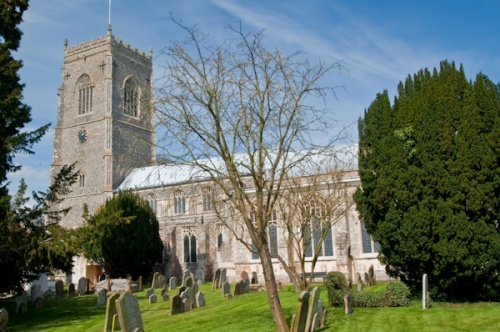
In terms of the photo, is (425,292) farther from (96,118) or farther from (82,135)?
(82,135)

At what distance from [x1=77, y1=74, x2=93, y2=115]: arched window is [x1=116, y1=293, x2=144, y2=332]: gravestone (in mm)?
36909

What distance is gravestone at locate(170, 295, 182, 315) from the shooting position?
13906 mm

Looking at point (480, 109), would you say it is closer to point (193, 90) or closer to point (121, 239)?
point (193, 90)

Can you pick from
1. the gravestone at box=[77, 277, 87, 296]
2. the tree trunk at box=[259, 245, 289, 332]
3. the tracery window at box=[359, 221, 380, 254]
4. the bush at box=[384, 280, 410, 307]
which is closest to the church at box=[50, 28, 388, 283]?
the tracery window at box=[359, 221, 380, 254]

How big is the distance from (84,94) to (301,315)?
134 feet

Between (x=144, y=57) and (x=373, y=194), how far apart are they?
39074 mm

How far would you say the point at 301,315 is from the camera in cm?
882

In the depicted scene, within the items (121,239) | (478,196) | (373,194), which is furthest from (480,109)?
(121,239)

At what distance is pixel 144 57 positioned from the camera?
157 feet

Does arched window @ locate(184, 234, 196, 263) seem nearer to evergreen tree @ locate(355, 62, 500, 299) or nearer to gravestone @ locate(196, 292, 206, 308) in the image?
gravestone @ locate(196, 292, 206, 308)

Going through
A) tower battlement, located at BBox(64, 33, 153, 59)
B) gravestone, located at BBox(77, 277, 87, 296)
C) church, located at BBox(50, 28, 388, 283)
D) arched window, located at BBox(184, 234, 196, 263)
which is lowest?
gravestone, located at BBox(77, 277, 87, 296)

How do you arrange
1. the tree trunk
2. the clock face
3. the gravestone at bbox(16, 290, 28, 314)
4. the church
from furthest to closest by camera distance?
the clock face < the church < the gravestone at bbox(16, 290, 28, 314) < the tree trunk

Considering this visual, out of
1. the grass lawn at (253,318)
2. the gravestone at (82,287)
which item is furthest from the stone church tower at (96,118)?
the grass lawn at (253,318)

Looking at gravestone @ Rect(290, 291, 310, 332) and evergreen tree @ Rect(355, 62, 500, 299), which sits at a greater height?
evergreen tree @ Rect(355, 62, 500, 299)
